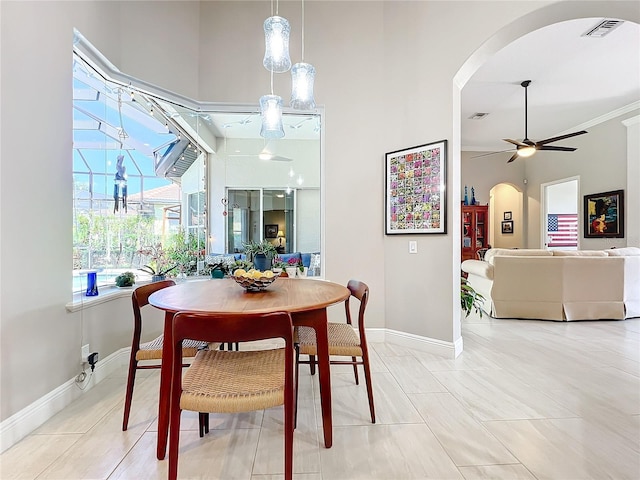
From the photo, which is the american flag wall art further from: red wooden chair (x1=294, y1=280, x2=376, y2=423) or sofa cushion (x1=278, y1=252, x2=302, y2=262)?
red wooden chair (x1=294, y1=280, x2=376, y2=423)

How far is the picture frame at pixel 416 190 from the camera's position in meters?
2.96

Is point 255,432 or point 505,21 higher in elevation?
point 505,21

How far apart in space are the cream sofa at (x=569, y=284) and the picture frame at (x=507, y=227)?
397 centimetres

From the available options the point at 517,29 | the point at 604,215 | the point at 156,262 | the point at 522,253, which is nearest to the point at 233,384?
the point at 156,262

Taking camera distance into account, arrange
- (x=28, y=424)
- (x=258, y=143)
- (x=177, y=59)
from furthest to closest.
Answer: (x=258, y=143)
(x=177, y=59)
(x=28, y=424)

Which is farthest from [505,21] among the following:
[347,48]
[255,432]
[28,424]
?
[28,424]

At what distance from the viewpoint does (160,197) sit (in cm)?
338

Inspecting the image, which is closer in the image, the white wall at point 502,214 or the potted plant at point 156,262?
the potted plant at point 156,262

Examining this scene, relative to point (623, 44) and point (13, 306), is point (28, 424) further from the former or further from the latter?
point (623, 44)

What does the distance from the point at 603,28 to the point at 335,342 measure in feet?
14.0

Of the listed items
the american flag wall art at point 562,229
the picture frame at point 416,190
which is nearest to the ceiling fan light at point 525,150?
the picture frame at point 416,190

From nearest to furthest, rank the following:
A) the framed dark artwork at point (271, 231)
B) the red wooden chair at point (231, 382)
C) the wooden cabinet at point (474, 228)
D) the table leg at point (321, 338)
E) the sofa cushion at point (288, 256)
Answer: the red wooden chair at point (231, 382), the table leg at point (321, 338), the sofa cushion at point (288, 256), the framed dark artwork at point (271, 231), the wooden cabinet at point (474, 228)

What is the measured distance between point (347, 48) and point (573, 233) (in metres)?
8.00

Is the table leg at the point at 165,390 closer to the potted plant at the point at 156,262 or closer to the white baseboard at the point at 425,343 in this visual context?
the potted plant at the point at 156,262
